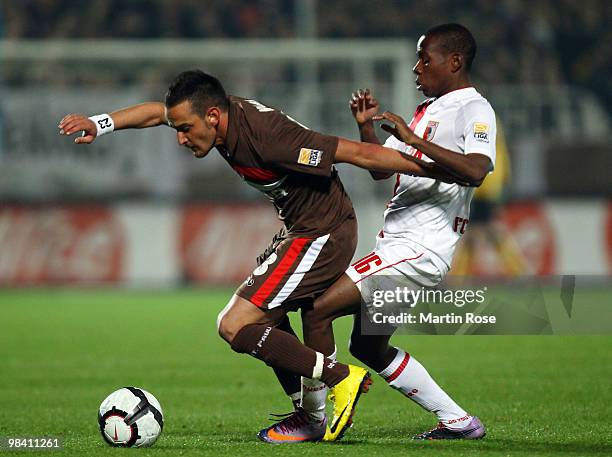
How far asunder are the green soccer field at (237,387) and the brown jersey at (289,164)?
1.22 metres

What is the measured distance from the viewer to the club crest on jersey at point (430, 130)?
638 centimetres

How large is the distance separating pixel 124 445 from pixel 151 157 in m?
13.0

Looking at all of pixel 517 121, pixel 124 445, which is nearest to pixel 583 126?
pixel 517 121

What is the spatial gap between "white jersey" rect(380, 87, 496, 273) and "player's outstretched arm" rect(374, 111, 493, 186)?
389mm

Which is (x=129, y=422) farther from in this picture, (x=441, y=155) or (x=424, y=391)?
(x=441, y=155)

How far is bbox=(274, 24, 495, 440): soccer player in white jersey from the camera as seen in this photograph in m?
6.28

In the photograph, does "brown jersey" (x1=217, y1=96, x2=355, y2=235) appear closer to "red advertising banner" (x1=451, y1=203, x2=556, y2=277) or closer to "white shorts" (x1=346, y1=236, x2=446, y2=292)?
"white shorts" (x1=346, y1=236, x2=446, y2=292)

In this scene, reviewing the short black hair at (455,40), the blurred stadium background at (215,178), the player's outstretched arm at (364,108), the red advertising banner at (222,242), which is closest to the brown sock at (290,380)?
the player's outstretched arm at (364,108)

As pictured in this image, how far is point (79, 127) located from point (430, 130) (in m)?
1.88

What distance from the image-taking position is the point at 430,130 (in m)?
6.41

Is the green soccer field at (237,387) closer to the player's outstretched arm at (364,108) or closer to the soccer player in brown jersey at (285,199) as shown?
the soccer player in brown jersey at (285,199)

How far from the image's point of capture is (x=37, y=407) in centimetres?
780

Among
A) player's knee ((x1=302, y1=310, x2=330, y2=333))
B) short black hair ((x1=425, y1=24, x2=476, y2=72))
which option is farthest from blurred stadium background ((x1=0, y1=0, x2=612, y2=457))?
short black hair ((x1=425, y1=24, x2=476, y2=72))

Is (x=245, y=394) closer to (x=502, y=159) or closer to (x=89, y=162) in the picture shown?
(x=502, y=159)
